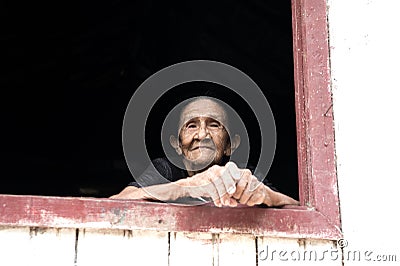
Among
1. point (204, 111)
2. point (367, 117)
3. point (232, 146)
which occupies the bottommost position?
point (367, 117)

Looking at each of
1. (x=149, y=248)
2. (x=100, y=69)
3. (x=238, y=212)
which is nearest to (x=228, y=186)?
(x=238, y=212)

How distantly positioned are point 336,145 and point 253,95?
0.32 m

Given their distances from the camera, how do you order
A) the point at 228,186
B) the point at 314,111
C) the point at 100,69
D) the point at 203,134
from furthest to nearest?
1. the point at 100,69
2. the point at 203,134
3. the point at 314,111
4. the point at 228,186

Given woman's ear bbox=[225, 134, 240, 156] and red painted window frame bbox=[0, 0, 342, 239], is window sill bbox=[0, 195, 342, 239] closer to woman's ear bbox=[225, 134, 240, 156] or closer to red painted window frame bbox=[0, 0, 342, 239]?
red painted window frame bbox=[0, 0, 342, 239]

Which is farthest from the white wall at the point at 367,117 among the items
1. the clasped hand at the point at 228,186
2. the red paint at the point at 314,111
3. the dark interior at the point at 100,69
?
the dark interior at the point at 100,69

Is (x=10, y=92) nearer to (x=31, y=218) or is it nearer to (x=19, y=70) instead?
(x=19, y=70)

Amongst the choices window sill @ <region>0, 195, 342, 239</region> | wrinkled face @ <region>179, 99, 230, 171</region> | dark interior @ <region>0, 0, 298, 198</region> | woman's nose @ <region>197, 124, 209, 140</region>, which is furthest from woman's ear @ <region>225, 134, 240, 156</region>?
window sill @ <region>0, 195, 342, 239</region>

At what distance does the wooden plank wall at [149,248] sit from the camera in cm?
171

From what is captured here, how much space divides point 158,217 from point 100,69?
2.57 metres

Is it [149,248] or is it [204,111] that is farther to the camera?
[204,111]

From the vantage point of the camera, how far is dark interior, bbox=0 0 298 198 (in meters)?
3.56

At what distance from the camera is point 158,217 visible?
1.75 meters

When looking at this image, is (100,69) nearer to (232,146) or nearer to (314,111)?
(232,146)

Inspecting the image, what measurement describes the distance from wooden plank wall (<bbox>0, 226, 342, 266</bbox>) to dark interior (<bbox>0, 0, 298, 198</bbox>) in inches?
60.2
